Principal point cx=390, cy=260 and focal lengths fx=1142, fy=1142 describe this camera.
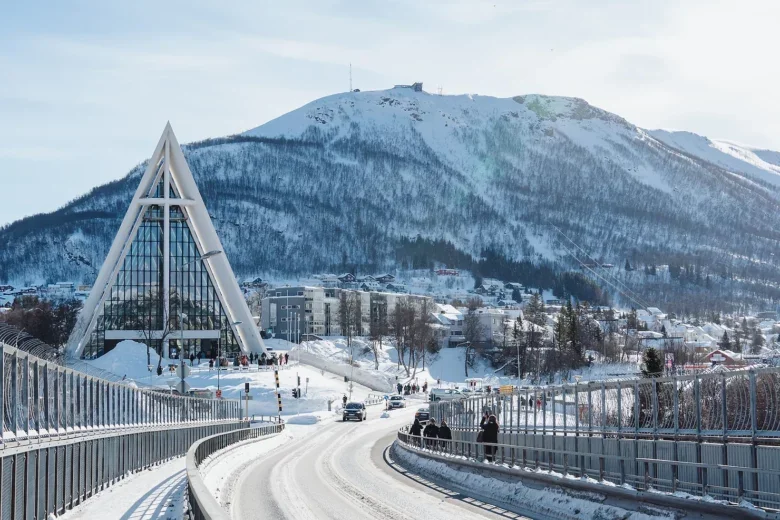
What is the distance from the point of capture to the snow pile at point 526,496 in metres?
18.0

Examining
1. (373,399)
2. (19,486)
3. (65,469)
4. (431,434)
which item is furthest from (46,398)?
(373,399)

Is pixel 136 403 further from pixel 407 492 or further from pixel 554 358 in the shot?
pixel 554 358

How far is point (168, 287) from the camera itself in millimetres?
106812

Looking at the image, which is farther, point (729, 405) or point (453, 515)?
point (453, 515)

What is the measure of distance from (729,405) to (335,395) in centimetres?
6894

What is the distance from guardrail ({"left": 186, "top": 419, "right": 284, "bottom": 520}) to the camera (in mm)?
12199

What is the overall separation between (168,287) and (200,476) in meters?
91.3

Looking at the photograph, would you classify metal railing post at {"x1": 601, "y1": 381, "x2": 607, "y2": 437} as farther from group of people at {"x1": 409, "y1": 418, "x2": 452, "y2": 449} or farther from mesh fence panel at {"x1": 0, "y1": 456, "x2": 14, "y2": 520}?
mesh fence panel at {"x1": 0, "y1": 456, "x2": 14, "y2": 520}

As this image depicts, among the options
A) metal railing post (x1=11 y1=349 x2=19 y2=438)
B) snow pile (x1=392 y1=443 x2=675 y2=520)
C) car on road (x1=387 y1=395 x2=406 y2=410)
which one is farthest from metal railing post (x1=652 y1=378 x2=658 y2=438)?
car on road (x1=387 y1=395 x2=406 y2=410)

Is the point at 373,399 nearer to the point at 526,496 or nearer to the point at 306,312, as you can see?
the point at 526,496

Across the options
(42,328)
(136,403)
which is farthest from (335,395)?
(136,403)

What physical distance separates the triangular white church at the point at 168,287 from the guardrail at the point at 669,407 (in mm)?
77572

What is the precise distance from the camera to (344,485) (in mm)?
26672

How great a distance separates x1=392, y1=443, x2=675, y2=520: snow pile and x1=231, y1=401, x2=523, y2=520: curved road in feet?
1.96
